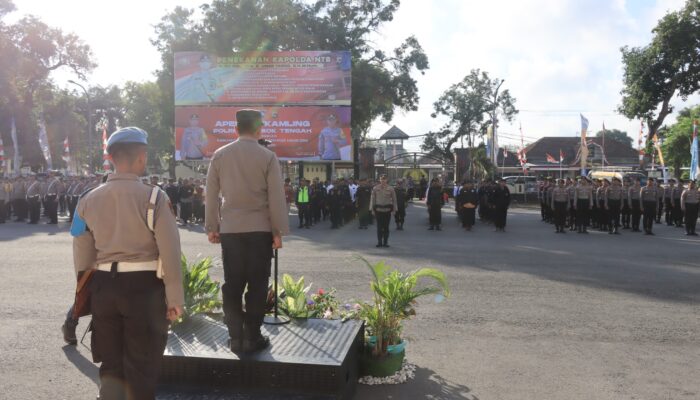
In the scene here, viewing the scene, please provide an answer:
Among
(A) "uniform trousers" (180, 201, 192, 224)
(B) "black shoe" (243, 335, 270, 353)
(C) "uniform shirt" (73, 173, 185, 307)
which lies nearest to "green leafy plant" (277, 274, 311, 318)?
(B) "black shoe" (243, 335, 270, 353)

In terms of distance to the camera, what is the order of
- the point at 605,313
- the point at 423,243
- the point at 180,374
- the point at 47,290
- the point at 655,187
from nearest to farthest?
the point at 180,374 → the point at 605,313 → the point at 47,290 → the point at 423,243 → the point at 655,187

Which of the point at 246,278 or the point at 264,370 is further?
the point at 246,278

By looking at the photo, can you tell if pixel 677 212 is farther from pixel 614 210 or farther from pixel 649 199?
pixel 614 210

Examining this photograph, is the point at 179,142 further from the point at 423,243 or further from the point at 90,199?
the point at 90,199

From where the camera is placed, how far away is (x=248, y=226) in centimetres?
406

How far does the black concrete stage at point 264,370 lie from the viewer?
378 centimetres

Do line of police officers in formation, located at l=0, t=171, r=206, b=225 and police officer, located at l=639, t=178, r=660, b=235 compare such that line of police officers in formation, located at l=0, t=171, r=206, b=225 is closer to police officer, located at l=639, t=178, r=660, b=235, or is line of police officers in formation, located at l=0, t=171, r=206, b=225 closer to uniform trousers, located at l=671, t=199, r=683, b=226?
police officer, located at l=639, t=178, r=660, b=235

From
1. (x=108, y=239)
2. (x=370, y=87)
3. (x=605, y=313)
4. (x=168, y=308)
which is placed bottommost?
(x=605, y=313)

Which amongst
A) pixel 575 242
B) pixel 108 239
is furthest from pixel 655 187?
pixel 108 239

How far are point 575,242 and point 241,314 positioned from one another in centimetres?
1285

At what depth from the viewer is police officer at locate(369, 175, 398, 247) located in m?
13.8

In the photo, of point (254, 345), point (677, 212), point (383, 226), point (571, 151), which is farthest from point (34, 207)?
point (571, 151)

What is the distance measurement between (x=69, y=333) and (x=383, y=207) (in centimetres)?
934

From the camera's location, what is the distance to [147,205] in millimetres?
2996
